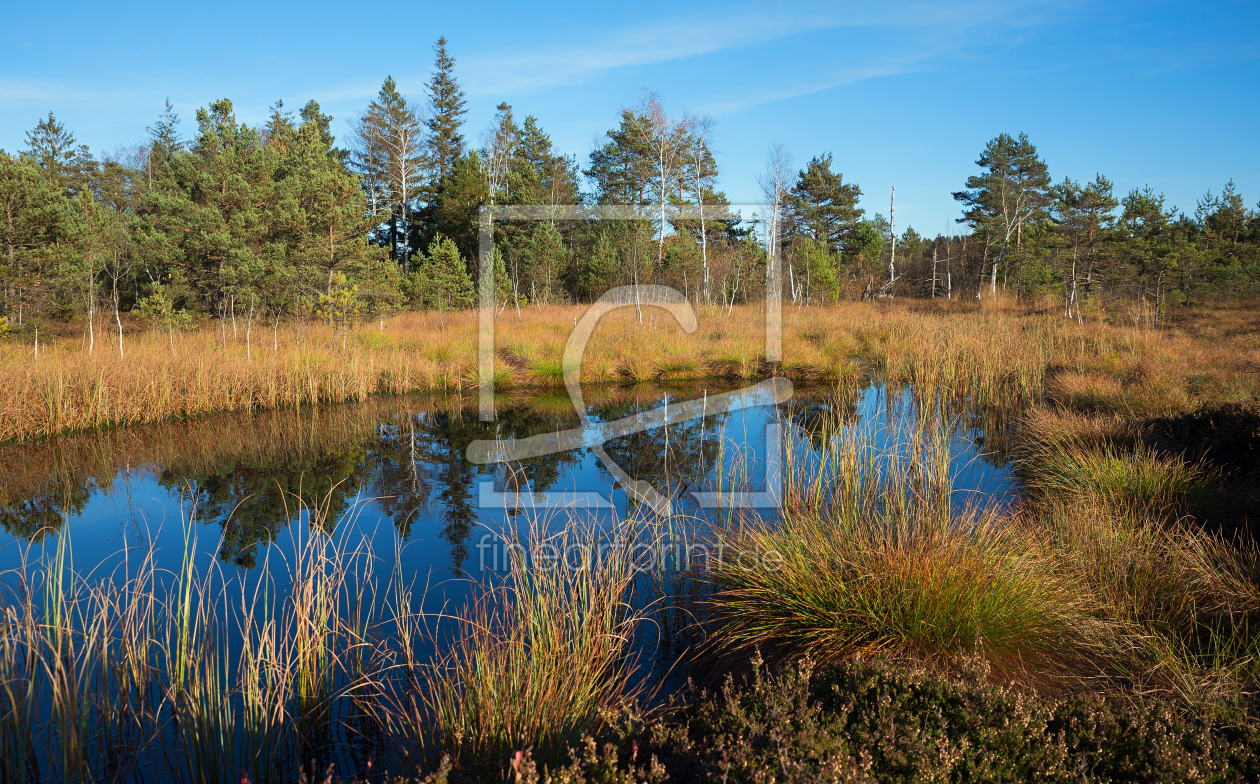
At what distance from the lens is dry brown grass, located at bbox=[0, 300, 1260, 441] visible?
→ 8.17 meters

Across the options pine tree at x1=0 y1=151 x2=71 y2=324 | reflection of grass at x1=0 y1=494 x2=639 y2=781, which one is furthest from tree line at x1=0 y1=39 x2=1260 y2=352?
reflection of grass at x1=0 y1=494 x2=639 y2=781

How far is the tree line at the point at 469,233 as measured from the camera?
15.8 meters

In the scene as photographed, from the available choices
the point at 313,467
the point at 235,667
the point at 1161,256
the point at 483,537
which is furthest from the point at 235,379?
the point at 1161,256

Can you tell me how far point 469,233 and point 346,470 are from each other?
19.3 meters

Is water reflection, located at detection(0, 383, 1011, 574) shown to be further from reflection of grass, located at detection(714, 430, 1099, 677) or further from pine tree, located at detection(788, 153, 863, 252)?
pine tree, located at detection(788, 153, 863, 252)

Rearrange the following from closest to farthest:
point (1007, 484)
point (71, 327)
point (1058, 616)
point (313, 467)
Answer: point (1058, 616), point (1007, 484), point (313, 467), point (71, 327)

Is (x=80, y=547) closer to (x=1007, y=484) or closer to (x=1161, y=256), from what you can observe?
(x=1007, y=484)

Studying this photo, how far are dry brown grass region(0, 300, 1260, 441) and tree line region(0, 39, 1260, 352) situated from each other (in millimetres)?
1939

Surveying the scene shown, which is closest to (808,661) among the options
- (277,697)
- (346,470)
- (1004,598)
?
(1004,598)

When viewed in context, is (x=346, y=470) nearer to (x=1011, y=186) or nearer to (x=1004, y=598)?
(x=1004, y=598)

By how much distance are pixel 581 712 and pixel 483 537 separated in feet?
9.47

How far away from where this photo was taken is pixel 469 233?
25.3 m

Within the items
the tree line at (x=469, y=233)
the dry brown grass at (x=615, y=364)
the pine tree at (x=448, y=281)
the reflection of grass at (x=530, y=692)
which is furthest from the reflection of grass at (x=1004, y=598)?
the pine tree at (x=448, y=281)

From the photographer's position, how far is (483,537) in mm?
5195
